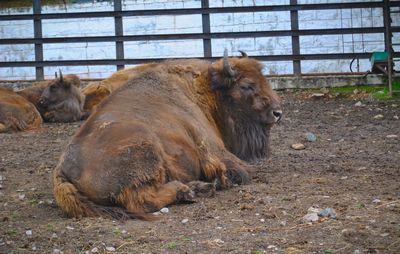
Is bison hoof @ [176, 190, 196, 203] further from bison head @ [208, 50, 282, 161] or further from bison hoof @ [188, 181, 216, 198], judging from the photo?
bison head @ [208, 50, 282, 161]

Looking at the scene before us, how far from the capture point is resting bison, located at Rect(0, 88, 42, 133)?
12750 millimetres

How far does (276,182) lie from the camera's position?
7.48m

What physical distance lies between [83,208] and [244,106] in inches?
100

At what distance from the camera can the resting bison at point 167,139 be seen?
20.7 feet

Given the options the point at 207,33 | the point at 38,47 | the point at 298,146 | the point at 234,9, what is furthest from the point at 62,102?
the point at 298,146

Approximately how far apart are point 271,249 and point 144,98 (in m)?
2.90

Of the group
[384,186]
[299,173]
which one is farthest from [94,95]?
[384,186]

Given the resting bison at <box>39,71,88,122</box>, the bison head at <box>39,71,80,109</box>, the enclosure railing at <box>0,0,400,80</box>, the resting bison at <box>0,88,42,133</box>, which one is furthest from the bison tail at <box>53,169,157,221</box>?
the enclosure railing at <box>0,0,400,80</box>

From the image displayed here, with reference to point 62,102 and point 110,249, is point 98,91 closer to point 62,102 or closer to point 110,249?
point 62,102

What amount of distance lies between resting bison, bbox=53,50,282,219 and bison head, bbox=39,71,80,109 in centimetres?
638

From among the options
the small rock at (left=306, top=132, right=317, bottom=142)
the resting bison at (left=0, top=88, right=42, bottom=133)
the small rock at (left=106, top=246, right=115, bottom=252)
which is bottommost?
the small rock at (left=106, top=246, right=115, bottom=252)

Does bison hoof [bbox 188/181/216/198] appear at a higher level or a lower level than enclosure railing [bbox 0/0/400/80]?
lower

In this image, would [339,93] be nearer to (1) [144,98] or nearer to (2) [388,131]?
(2) [388,131]

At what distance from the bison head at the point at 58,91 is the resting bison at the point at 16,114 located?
69 cm
